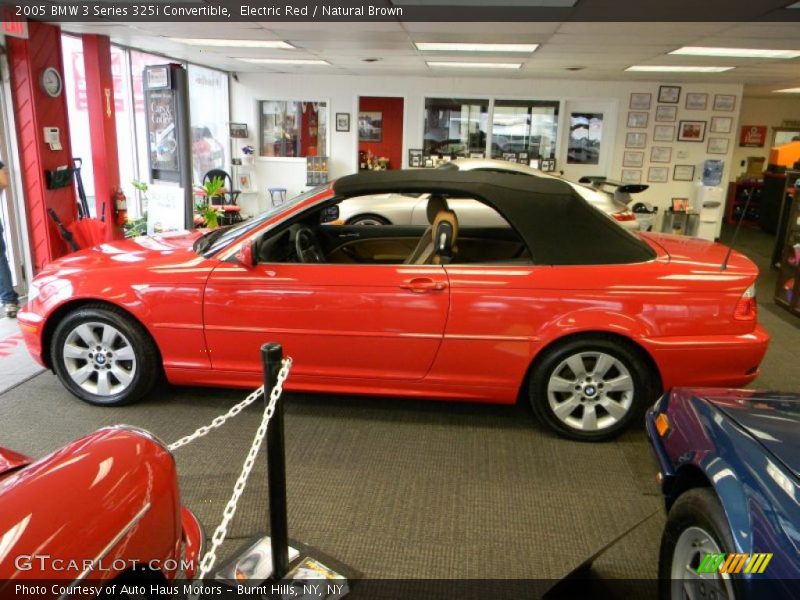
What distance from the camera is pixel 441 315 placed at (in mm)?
3299

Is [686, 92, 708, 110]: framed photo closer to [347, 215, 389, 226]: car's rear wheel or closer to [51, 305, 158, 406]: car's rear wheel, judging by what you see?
[347, 215, 389, 226]: car's rear wheel

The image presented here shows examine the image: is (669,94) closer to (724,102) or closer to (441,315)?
(724,102)

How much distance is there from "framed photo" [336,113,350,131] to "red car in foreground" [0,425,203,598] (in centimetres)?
1134

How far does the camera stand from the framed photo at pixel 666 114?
453 inches

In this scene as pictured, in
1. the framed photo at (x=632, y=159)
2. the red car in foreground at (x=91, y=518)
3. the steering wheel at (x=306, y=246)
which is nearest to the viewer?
the red car in foreground at (x=91, y=518)

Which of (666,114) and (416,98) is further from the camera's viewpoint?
(416,98)

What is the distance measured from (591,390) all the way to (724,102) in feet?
33.9

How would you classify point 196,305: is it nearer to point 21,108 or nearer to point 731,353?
point 731,353

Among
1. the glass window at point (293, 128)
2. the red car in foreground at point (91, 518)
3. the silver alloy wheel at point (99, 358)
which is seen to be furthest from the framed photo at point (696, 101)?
the red car in foreground at point (91, 518)

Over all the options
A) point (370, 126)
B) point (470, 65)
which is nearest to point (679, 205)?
point (470, 65)

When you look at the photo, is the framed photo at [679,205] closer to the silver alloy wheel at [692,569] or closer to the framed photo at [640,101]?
the framed photo at [640,101]

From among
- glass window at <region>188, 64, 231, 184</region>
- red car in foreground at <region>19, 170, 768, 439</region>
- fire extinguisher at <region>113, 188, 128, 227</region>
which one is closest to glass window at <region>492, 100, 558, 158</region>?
glass window at <region>188, 64, 231, 184</region>

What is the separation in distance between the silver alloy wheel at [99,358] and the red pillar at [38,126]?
3.55 m

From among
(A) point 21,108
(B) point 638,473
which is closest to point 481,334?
(B) point 638,473
